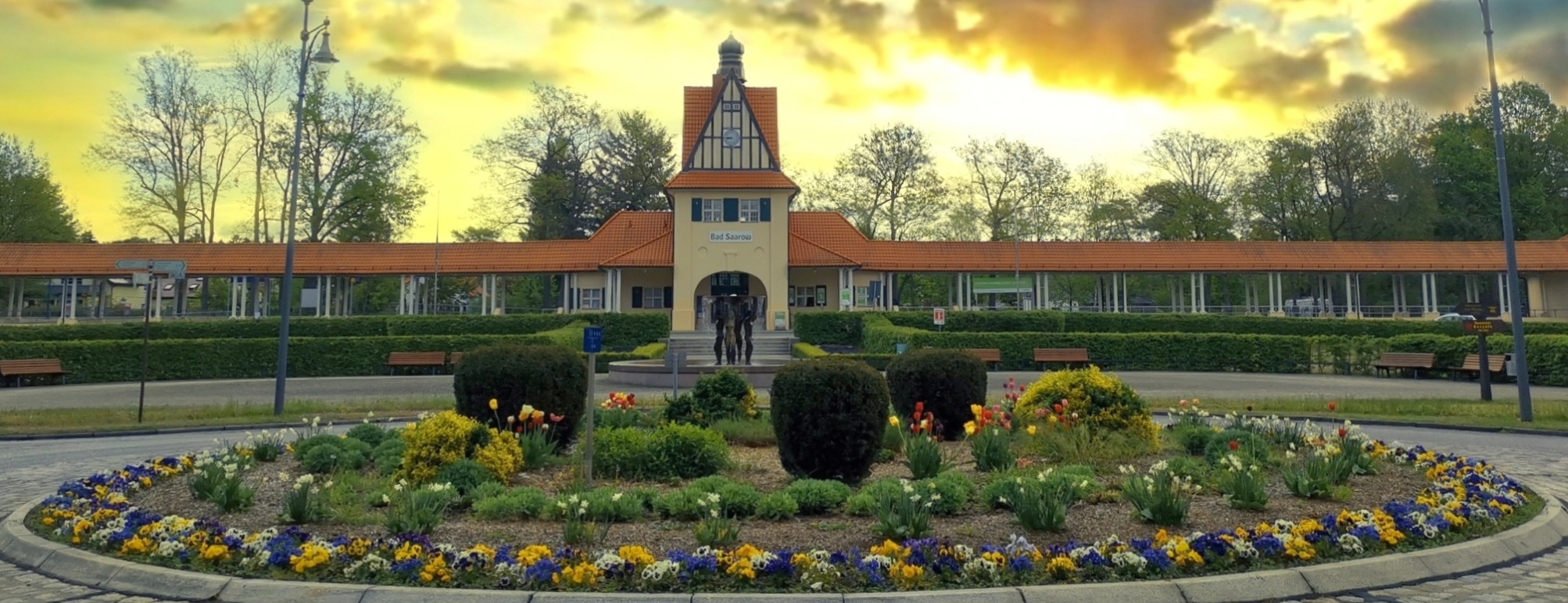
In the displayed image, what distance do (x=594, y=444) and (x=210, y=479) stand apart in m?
3.42

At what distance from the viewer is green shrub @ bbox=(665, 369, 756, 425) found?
38.4ft

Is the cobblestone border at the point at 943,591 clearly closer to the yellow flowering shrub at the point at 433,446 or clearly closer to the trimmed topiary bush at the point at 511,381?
the yellow flowering shrub at the point at 433,446

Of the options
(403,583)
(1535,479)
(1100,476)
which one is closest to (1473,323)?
(1535,479)

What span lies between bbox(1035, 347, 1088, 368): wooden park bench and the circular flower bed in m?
22.3

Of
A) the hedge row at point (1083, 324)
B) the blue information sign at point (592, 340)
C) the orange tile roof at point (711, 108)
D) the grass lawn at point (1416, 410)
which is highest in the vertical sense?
the orange tile roof at point (711, 108)

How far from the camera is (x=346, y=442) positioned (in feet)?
30.8

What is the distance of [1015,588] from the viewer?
16.9 feet

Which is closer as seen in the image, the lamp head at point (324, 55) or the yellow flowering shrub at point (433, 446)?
the yellow flowering shrub at point (433, 446)

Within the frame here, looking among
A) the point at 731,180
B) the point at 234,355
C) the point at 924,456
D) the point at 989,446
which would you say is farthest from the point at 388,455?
the point at 731,180

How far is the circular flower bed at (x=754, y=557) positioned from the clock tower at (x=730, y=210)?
3276cm

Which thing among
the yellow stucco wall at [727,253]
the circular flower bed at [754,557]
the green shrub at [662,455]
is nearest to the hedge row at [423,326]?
the yellow stucco wall at [727,253]

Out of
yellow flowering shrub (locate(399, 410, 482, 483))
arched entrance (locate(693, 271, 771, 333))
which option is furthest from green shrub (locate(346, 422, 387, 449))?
arched entrance (locate(693, 271, 771, 333))

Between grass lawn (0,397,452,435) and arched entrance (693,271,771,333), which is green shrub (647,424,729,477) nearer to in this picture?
grass lawn (0,397,452,435)

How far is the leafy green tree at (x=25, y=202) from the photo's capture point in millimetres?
53719
